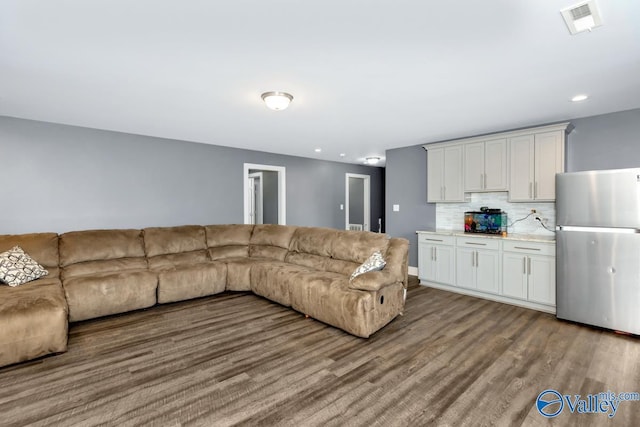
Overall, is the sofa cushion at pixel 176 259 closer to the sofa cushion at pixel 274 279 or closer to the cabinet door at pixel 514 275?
the sofa cushion at pixel 274 279

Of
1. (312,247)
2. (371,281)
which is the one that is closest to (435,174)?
(312,247)

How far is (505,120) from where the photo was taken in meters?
Answer: 3.83

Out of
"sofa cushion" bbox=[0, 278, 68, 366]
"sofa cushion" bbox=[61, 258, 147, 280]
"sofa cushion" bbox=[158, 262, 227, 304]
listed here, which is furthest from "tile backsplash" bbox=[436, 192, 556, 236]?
"sofa cushion" bbox=[0, 278, 68, 366]

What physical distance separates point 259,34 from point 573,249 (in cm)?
373

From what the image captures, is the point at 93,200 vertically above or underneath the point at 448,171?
underneath

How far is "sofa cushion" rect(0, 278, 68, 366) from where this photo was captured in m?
2.34

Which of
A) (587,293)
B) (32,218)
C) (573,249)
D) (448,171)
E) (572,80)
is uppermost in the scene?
(572,80)

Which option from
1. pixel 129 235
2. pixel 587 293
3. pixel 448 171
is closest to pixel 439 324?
pixel 587 293

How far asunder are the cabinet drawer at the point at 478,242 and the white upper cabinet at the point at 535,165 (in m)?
0.63

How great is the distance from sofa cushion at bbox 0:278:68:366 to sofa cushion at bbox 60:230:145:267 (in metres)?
0.96

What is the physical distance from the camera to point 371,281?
2883 millimetres

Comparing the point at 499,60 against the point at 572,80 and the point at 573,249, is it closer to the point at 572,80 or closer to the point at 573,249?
the point at 572,80

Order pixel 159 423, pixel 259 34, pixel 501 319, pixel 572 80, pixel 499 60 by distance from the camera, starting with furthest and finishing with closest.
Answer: pixel 501 319 → pixel 572 80 → pixel 499 60 → pixel 259 34 → pixel 159 423

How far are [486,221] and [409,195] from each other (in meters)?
1.41
